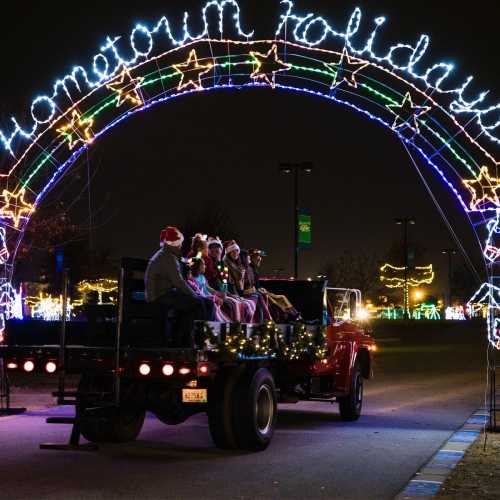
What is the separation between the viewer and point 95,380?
1187 cm

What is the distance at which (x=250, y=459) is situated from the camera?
10727 mm

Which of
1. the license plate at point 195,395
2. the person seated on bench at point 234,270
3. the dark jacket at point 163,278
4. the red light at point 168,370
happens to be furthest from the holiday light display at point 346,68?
the red light at point 168,370

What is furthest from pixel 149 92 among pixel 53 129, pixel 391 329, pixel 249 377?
pixel 391 329

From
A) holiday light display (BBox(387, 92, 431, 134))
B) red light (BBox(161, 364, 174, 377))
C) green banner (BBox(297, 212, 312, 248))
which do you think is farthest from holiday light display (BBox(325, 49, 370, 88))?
green banner (BBox(297, 212, 312, 248))

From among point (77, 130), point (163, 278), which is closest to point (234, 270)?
point (163, 278)

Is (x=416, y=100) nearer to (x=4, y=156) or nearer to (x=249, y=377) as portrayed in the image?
(x=249, y=377)

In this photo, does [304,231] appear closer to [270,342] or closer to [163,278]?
[270,342]

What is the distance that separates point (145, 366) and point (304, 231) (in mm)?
24864

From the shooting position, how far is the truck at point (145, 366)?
34.7 feet

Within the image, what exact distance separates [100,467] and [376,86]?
7914 millimetres

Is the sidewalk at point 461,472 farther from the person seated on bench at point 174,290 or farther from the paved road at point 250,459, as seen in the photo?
the person seated on bench at point 174,290

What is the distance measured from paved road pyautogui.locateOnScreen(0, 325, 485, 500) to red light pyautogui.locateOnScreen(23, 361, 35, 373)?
0.95m

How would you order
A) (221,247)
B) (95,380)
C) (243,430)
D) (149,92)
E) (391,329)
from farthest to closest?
(391,329) → (149,92) → (221,247) → (95,380) → (243,430)

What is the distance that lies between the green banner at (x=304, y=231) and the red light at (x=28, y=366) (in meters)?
23.9
